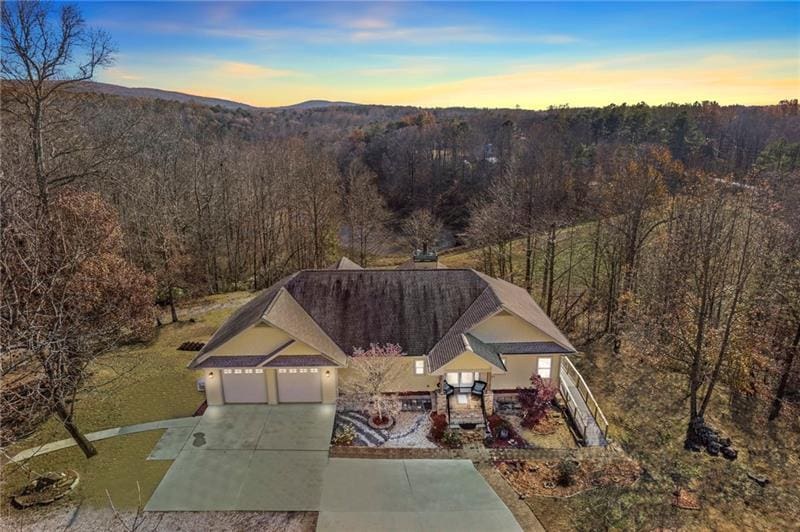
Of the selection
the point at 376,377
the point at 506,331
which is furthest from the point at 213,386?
the point at 506,331

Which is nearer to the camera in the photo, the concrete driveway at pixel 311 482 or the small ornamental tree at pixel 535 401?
the concrete driveway at pixel 311 482

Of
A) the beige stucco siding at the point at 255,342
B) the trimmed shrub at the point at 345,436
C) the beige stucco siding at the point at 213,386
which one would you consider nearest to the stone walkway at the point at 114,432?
the beige stucco siding at the point at 213,386

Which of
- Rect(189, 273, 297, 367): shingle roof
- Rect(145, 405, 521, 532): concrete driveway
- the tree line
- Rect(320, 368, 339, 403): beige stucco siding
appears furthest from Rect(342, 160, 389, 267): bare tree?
Rect(145, 405, 521, 532): concrete driveway

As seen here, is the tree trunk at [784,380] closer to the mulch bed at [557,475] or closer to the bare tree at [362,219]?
the mulch bed at [557,475]

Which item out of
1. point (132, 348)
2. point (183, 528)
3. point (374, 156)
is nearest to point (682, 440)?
point (183, 528)

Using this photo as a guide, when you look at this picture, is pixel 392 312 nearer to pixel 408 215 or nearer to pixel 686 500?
pixel 686 500
